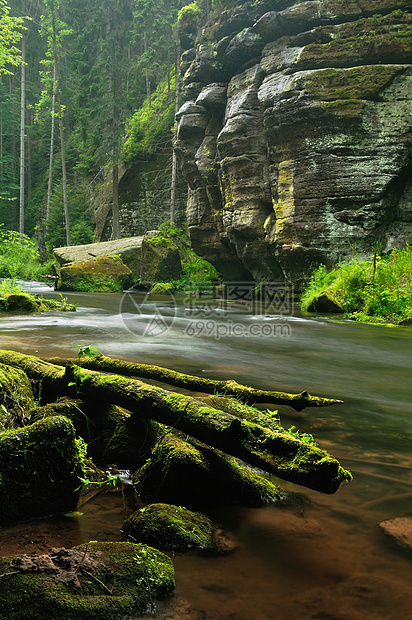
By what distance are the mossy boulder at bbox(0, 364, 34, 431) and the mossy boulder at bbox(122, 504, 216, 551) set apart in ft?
3.33

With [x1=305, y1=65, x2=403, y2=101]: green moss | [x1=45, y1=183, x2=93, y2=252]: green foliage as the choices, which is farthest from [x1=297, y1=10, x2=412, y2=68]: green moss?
[x1=45, y1=183, x2=93, y2=252]: green foliage

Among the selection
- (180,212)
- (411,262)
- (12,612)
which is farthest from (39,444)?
(180,212)

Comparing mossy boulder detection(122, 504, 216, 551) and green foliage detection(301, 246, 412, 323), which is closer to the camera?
mossy boulder detection(122, 504, 216, 551)

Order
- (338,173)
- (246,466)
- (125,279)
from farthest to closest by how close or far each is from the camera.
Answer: (125,279) < (338,173) < (246,466)

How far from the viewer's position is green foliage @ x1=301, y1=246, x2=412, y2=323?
37.0ft

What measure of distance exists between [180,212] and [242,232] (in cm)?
1376

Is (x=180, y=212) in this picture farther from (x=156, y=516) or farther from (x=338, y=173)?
(x=156, y=516)

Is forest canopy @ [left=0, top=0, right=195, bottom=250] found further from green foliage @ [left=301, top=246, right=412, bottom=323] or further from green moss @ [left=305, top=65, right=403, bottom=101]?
green foliage @ [left=301, top=246, right=412, bottom=323]

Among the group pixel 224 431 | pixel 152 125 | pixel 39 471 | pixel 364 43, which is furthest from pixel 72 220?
pixel 224 431

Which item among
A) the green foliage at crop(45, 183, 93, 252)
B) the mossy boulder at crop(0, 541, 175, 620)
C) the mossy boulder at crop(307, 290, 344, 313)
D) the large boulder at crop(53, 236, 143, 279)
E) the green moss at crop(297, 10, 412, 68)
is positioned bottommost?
the mossy boulder at crop(0, 541, 175, 620)

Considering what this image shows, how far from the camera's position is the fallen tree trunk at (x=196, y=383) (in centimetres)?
282

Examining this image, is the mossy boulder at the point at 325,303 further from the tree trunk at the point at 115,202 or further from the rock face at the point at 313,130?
the tree trunk at the point at 115,202

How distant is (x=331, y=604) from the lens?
4.90 ft

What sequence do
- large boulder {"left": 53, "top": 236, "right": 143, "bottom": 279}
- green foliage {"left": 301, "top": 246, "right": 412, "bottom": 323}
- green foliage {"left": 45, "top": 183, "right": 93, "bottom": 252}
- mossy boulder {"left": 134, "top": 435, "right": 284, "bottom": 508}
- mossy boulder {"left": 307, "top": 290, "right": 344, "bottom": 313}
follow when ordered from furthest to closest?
1. green foliage {"left": 45, "top": 183, "right": 93, "bottom": 252}
2. large boulder {"left": 53, "top": 236, "right": 143, "bottom": 279}
3. mossy boulder {"left": 307, "top": 290, "right": 344, "bottom": 313}
4. green foliage {"left": 301, "top": 246, "right": 412, "bottom": 323}
5. mossy boulder {"left": 134, "top": 435, "right": 284, "bottom": 508}
